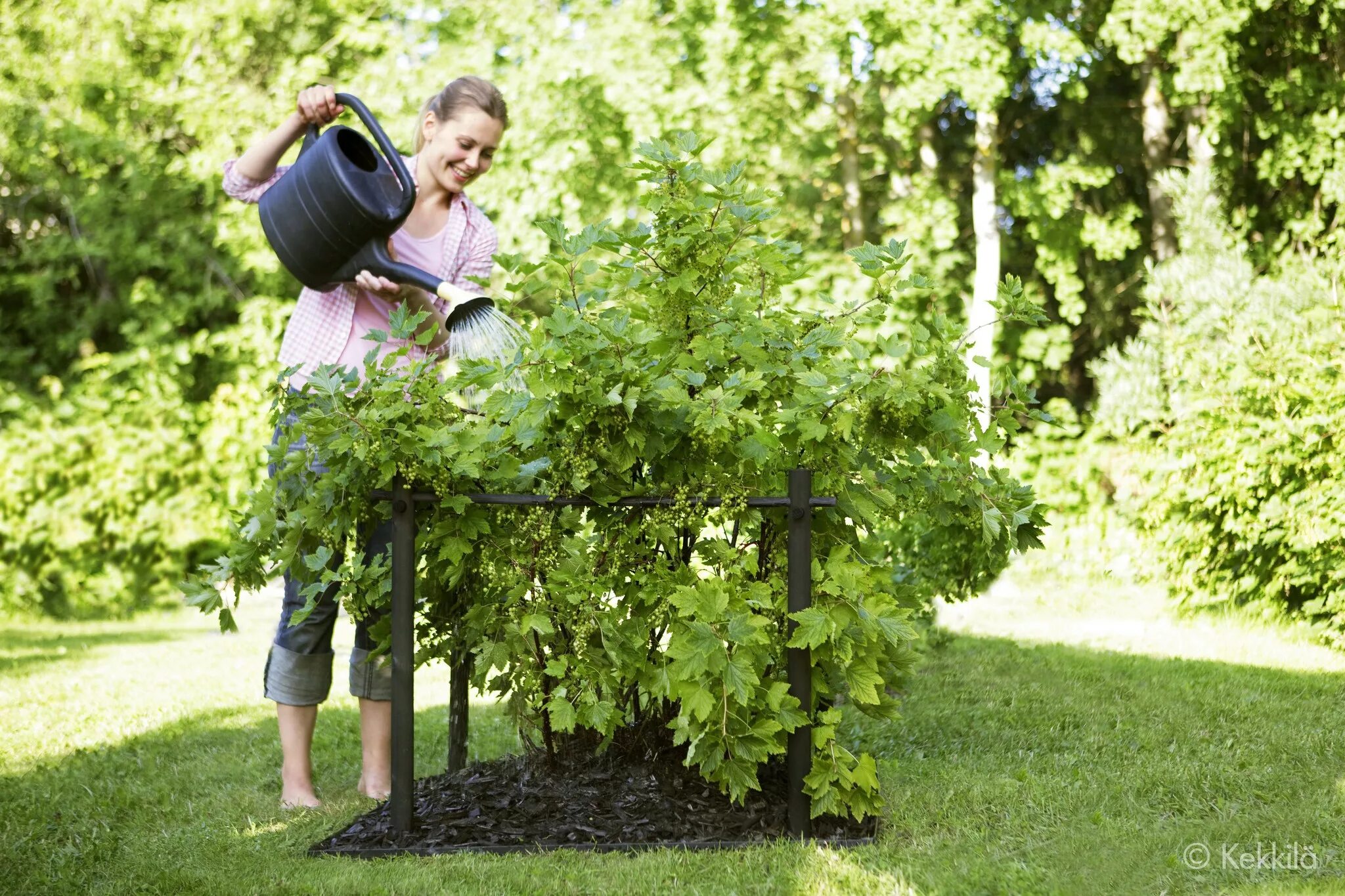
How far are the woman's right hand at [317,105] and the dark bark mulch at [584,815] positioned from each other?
1.71m

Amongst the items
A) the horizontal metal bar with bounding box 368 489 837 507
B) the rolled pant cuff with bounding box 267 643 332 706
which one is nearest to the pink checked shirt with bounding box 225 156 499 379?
the horizontal metal bar with bounding box 368 489 837 507

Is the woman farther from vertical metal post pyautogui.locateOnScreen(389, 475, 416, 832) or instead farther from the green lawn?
vertical metal post pyautogui.locateOnScreen(389, 475, 416, 832)

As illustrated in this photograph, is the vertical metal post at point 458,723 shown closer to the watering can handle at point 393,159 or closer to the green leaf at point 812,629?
the green leaf at point 812,629

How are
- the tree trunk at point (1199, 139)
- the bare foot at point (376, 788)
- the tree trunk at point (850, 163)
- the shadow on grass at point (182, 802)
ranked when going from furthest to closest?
the tree trunk at point (850, 163) < the tree trunk at point (1199, 139) < the bare foot at point (376, 788) < the shadow on grass at point (182, 802)

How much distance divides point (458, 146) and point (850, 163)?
782 cm

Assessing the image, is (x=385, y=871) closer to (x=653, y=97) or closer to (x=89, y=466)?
(x=89, y=466)

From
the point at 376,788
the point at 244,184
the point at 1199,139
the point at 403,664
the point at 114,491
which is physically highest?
the point at 1199,139

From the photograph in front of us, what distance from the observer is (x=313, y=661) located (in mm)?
3127

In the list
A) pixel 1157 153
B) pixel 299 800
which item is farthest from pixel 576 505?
pixel 1157 153

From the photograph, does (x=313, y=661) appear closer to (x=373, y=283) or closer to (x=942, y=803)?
(x=373, y=283)

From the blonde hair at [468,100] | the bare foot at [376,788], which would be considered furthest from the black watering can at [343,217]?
the bare foot at [376,788]

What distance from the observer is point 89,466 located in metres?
7.79

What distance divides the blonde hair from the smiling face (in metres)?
0.01

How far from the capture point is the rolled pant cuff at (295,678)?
3.11m
